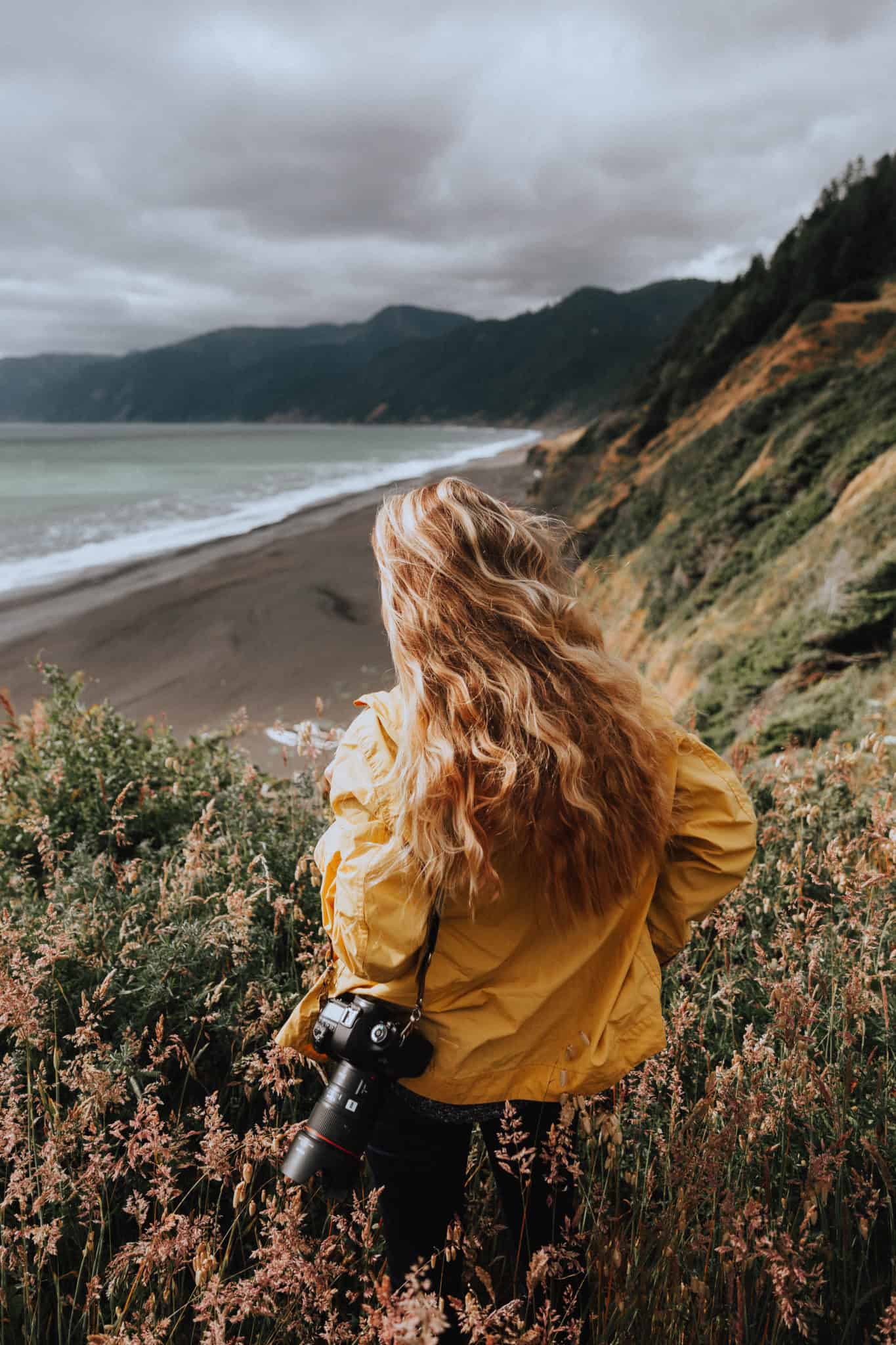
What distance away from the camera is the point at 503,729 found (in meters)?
1.50

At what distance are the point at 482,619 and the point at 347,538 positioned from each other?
69.4ft

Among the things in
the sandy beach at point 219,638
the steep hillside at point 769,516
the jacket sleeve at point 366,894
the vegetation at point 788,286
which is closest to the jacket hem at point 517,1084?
the jacket sleeve at point 366,894

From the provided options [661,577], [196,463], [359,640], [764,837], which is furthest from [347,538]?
[196,463]

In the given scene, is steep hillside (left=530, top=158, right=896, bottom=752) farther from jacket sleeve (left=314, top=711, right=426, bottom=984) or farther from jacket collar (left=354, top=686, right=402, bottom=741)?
jacket sleeve (left=314, top=711, right=426, bottom=984)

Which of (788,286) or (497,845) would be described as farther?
(788,286)

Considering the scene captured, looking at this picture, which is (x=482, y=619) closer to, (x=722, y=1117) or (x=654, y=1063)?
(x=654, y=1063)

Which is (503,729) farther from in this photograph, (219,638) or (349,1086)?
(219,638)

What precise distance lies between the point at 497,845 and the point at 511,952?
245mm

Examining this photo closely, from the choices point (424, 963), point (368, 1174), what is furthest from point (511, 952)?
point (368, 1174)

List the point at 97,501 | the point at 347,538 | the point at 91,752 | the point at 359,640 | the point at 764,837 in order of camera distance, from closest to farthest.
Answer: the point at 764,837 → the point at 91,752 → the point at 359,640 → the point at 347,538 → the point at 97,501

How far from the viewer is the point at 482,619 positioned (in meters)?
1.57

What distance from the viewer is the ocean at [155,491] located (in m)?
A: 21.3

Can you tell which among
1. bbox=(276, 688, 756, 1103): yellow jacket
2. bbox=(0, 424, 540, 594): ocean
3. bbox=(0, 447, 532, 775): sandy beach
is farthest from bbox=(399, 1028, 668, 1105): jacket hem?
bbox=(0, 424, 540, 594): ocean

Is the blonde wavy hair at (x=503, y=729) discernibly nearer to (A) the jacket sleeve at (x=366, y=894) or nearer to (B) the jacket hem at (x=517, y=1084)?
(A) the jacket sleeve at (x=366, y=894)
